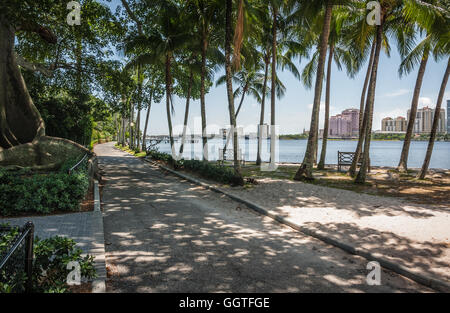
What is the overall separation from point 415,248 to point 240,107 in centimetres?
2527

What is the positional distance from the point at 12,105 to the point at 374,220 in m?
15.0

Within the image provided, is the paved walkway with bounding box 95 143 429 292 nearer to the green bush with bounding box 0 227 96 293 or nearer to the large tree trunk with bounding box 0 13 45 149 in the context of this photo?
the green bush with bounding box 0 227 96 293

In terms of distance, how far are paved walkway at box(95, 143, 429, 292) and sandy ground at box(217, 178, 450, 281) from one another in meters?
0.59

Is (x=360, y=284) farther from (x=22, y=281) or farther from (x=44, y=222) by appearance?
(x=44, y=222)

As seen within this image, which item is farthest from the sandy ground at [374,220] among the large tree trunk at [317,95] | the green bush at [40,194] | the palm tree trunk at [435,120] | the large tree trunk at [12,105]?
the large tree trunk at [12,105]

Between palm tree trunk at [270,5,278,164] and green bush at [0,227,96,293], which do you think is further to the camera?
palm tree trunk at [270,5,278,164]

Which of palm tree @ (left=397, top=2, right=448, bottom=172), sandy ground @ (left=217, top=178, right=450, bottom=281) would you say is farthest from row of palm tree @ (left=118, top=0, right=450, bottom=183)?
sandy ground @ (left=217, top=178, right=450, bottom=281)

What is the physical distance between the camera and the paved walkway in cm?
385

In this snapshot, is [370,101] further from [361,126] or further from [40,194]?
[40,194]

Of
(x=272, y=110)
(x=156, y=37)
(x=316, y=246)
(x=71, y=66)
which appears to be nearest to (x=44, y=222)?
(x=316, y=246)

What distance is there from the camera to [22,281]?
106 inches

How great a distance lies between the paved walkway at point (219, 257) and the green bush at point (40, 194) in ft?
A: 3.27

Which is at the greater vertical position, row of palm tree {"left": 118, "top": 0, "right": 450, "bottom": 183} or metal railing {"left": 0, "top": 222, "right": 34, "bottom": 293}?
row of palm tree {"left": 118, "top": 0, "right": 450, "bottom": 183}

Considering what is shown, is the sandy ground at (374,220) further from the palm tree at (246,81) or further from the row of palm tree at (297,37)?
the palm tree at (246,81)
